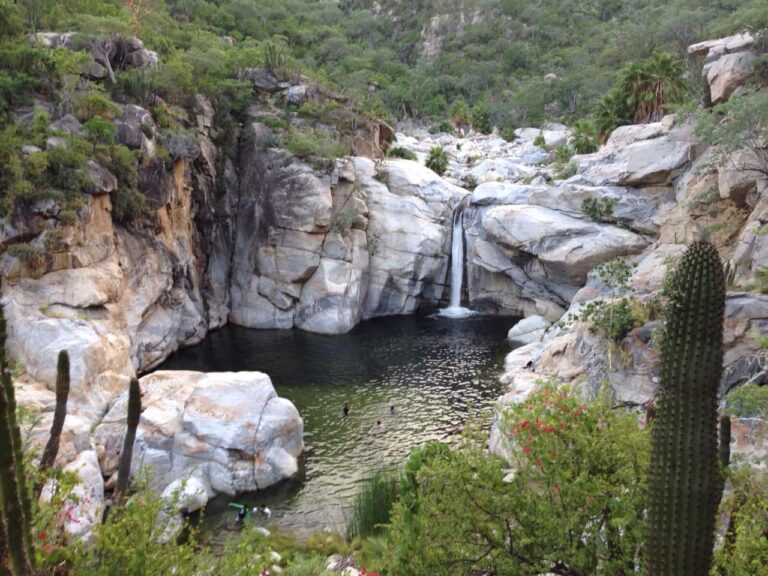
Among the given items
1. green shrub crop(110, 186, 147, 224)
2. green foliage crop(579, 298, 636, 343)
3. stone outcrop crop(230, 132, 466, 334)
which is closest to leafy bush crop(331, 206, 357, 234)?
stone outcrop crop(230, 132, 466, 334)

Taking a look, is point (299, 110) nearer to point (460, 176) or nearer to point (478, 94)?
point (460, 176)

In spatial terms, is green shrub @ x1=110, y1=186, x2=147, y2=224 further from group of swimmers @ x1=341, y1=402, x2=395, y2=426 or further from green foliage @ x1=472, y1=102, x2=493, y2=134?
green foliage @ x1=472, y1=102, x2=493, y2=134

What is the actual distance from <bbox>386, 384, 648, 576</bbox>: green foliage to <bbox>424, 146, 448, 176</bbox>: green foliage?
1621 inches

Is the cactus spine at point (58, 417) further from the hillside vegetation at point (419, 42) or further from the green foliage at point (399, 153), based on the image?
the green foliage at point (399, 153)

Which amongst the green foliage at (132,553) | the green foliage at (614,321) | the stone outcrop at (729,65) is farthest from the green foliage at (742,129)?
the green foliage at (132,553)

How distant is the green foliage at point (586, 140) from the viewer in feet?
138

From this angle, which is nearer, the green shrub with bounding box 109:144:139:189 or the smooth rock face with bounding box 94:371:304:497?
the smooth rock face with bounding box 94:371:304:497

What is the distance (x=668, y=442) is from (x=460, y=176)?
43.2m

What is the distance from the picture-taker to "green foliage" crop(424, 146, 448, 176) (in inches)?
1901

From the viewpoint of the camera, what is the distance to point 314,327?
3628cm

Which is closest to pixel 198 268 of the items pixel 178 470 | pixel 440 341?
pixel 440 341

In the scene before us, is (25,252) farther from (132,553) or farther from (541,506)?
(541,506)

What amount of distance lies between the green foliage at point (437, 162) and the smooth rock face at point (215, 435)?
3211 cm

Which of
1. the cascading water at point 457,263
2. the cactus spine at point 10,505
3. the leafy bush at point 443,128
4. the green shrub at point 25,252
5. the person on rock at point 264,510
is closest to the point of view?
the cactus spine at point 10,505
